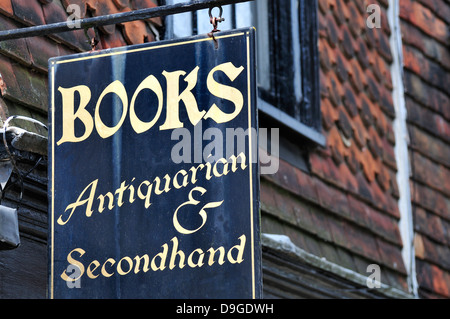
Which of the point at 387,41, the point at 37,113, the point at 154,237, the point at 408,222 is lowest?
the point at 154,237

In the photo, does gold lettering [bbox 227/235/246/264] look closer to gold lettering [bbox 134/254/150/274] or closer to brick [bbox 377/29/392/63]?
gold lettering [bbox 134/254/150/274]

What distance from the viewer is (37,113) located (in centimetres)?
428

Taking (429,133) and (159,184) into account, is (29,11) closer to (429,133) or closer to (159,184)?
(159,184)

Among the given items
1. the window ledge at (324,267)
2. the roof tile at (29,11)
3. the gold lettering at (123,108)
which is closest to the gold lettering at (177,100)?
the gold lettering at (123,108)

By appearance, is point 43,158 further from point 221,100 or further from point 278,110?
point 278,110

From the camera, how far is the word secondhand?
3.51m

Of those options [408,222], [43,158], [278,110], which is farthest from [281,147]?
[43,158]

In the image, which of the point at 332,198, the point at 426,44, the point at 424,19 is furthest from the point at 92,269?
the point at 424,19

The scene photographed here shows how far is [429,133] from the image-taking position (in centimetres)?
779

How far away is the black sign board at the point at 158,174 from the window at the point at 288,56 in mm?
2341

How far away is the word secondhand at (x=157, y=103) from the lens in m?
3.51

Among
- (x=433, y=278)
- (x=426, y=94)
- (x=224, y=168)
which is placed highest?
(x=426, y=94)

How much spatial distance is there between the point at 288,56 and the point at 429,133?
189 cm
